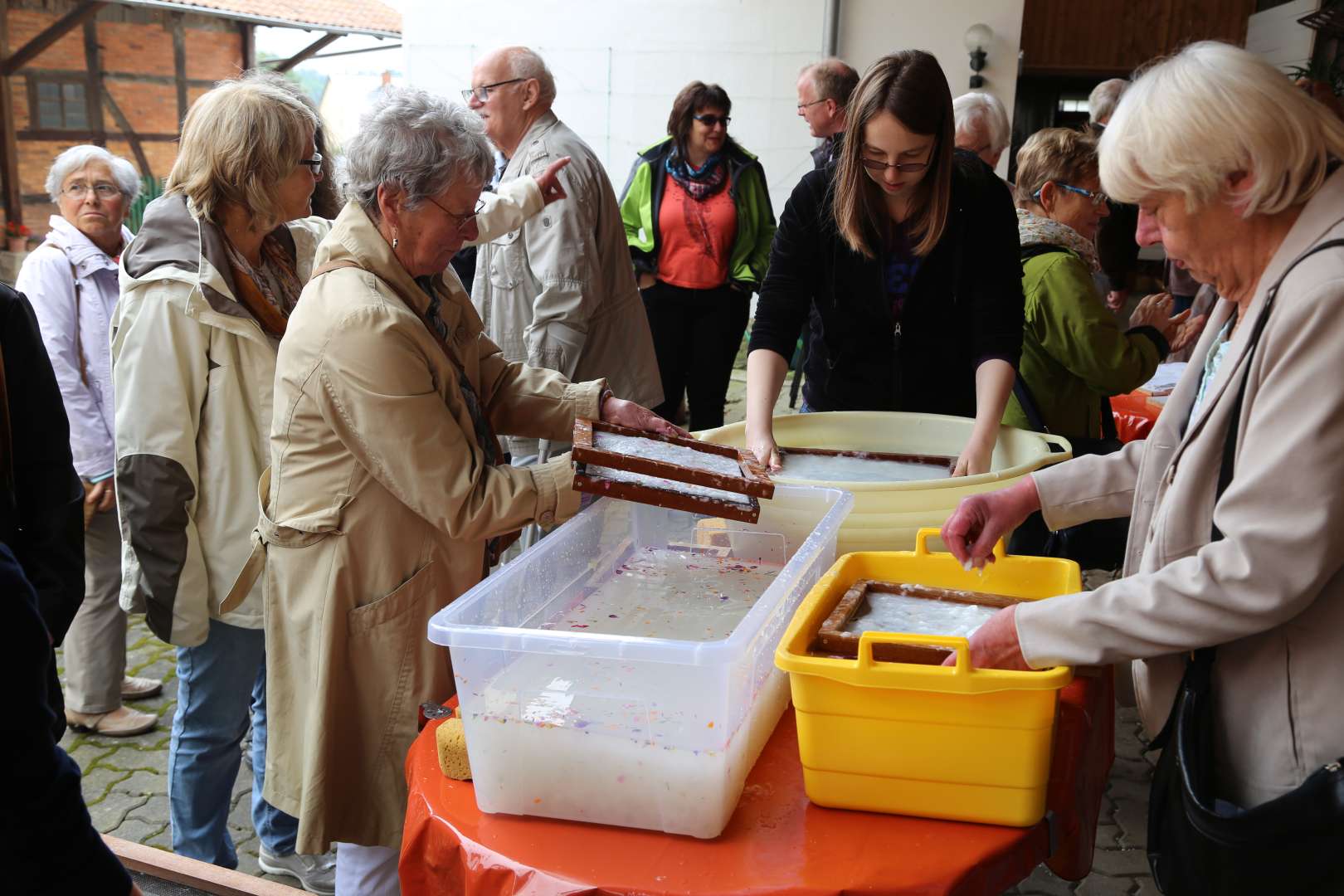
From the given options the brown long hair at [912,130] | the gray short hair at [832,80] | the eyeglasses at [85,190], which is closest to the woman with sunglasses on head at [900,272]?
the brown long hair at [912,130]

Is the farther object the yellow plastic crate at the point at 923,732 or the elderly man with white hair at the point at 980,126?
the elderly man with white hair at the point at 980,126

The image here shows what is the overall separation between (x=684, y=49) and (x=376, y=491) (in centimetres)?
755

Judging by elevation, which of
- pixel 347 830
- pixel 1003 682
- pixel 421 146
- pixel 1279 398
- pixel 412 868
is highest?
pixel 421 146

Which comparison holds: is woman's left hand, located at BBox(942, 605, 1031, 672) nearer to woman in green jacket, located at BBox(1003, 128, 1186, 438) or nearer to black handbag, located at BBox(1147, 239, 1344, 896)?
black handbag, located at BBox(1147, 239, 1344, 896)

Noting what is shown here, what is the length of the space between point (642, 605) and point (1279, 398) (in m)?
0.94

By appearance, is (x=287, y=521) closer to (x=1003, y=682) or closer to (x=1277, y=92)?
(x=1003, y=682)

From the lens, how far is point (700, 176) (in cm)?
533

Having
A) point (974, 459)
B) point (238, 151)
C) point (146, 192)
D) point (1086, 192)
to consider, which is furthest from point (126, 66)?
point (974, 459)

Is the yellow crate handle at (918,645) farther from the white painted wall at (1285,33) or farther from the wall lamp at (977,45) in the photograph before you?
the white painted wall at (1285,33)

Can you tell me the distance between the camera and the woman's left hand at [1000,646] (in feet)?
4.44

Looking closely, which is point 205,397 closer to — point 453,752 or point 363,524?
point 363,524

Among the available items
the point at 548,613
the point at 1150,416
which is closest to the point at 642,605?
the point at 548,613

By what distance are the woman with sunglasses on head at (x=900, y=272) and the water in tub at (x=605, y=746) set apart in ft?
3.70

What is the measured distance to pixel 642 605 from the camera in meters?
1.75
